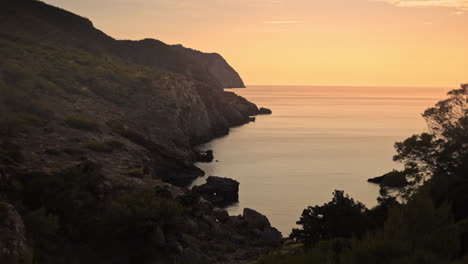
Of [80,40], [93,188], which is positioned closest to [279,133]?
[80,40]

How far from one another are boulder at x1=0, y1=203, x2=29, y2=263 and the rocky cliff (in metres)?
0.91

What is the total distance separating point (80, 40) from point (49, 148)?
108m

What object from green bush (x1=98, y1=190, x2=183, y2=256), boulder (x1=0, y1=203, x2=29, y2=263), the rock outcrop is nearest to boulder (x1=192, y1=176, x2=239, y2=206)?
green bush (x1=98, y1=190, x2=183, y2=256)

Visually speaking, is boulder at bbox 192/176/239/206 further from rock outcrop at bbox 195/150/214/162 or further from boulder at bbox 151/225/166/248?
rock outcrop at bbox 195/150/214/162

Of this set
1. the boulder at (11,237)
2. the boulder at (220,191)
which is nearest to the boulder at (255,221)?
the boulder at (220,191)

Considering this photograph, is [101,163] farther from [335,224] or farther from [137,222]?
[335,224]

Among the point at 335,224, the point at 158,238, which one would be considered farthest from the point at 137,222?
the point at 335,224

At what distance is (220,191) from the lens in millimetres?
61250

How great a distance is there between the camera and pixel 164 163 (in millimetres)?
71438

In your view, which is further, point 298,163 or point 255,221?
point 298,163

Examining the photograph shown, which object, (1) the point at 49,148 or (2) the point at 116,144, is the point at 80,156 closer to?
(1) the point at 49,148

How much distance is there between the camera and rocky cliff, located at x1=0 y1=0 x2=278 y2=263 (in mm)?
33594

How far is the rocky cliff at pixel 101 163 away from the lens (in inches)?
1323

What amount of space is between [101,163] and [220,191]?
18032 millimetres
